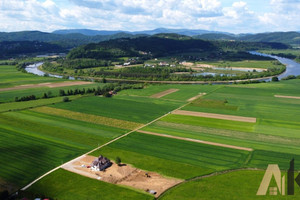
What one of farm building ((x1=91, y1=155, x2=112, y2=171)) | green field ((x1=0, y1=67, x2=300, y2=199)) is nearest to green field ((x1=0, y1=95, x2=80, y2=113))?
green field ((x1=0, y1=67, x2=300, y2=199))

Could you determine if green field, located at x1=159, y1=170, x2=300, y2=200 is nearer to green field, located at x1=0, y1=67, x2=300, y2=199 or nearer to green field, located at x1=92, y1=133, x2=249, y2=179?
green field, located at x1=0, y1=67, x2=300, y2=199

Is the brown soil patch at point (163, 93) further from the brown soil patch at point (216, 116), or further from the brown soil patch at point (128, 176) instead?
the brown soil patch at point (128, 176)

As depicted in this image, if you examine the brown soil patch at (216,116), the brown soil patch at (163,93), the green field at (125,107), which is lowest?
the brown soil patch at (216,116)

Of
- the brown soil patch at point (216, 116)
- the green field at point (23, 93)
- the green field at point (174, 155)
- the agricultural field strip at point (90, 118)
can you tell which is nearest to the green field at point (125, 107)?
the agricultural field strip at point (90, 118)

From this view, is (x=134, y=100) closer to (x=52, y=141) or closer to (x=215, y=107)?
(x=215, y=107)

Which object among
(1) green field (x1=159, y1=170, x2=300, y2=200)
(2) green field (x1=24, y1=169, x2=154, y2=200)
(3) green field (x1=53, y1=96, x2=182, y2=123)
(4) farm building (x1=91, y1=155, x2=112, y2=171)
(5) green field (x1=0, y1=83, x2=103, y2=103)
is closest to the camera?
(1) green field (x1=159, y1=170, x2=300, y2=200)
